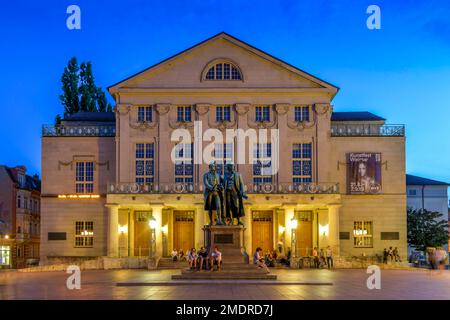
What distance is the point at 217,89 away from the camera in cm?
5691

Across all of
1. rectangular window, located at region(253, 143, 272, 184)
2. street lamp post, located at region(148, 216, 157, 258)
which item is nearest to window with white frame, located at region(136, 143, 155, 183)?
street lamp post, located at region(148, 216, 157, 258)

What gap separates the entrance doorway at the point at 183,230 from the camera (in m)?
57.1

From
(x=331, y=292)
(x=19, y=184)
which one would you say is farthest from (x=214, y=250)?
(x=19, y=184)

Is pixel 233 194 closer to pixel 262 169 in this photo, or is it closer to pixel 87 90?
pixel 262 169

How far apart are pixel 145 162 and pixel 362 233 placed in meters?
19.0

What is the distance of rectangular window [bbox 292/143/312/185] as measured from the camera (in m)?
56.8

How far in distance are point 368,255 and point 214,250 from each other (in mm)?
26439

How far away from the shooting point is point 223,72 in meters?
57.5

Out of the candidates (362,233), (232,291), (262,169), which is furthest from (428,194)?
(232,291)

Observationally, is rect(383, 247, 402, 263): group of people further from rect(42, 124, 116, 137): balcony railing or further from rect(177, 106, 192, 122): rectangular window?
rect(42, 124, 116, 137): balcony railing

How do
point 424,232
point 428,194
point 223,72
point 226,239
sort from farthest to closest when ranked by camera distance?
point 428,194, point 424,232, point 223,72, point 226,239

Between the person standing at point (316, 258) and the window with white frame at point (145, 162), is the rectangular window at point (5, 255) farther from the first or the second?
the person standing at point (316, 258)

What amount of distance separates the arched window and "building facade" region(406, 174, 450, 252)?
3560 centimetres
